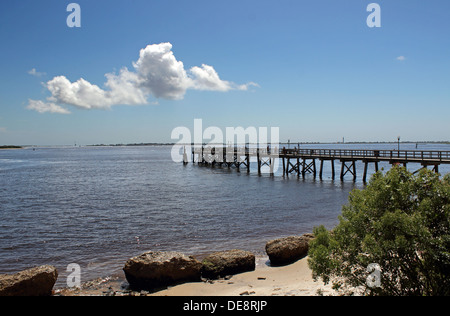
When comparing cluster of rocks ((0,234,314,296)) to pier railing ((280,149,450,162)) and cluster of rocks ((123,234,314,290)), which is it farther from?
pier railing ((280,149,450,162))

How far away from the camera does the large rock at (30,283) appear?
966cm

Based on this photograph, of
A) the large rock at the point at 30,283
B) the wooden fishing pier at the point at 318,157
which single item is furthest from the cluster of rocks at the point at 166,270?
the wooden fishing pier at the point at 318,157

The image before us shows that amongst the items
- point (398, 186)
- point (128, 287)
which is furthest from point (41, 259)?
point (398, 186)

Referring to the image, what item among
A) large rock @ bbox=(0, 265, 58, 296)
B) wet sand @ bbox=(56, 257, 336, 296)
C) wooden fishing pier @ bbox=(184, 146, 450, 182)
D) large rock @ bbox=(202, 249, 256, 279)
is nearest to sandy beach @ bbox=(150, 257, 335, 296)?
wet sand @ bbox=(56, 257, 336, 296)

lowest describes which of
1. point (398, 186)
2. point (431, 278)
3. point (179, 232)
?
point (179, 232)

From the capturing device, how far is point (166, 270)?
36.0 feet

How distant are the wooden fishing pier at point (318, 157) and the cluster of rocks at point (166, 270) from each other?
11.4 meters

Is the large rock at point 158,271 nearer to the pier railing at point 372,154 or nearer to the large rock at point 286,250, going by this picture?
the large rock at point 286,250

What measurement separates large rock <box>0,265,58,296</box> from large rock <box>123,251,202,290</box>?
240 cm
